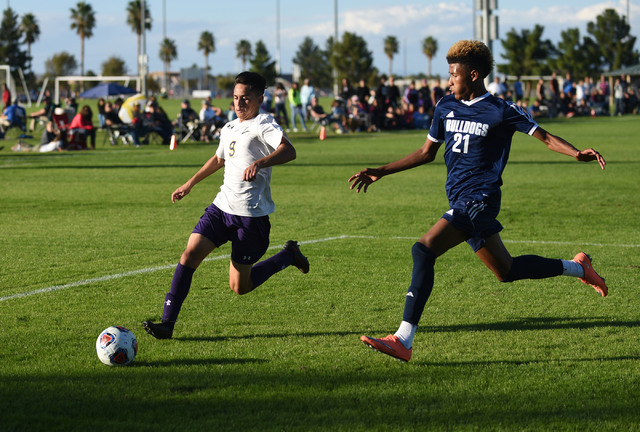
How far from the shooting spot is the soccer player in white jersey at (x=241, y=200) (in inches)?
230

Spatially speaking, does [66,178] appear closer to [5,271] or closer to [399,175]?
[399,175]

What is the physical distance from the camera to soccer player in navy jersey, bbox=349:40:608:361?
17.5 feet

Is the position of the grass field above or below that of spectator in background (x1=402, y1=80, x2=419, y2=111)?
below

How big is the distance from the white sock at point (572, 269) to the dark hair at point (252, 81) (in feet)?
8.31

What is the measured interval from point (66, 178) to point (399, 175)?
6.93 m

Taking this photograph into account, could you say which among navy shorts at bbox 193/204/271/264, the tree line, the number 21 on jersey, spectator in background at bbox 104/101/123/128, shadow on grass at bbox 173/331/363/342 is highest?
the tree line

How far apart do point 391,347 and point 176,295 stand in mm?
1575

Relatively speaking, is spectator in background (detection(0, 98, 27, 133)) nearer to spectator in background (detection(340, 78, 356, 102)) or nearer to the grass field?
spectator in background (detection(340, 78, 356, 102))

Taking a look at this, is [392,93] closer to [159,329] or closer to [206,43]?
[159,329]

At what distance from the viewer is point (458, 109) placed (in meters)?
5.57

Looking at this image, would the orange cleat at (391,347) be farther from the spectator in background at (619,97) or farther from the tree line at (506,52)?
the tree line at (506,52)

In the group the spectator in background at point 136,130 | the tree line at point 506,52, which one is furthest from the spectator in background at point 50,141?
the tree line at point 506,52

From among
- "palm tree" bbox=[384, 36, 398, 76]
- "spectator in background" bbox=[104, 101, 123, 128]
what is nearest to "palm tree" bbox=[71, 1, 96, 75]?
"palm tree" bbox=[384, 36, 398, 76]

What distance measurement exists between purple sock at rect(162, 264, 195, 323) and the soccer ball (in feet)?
1.90
